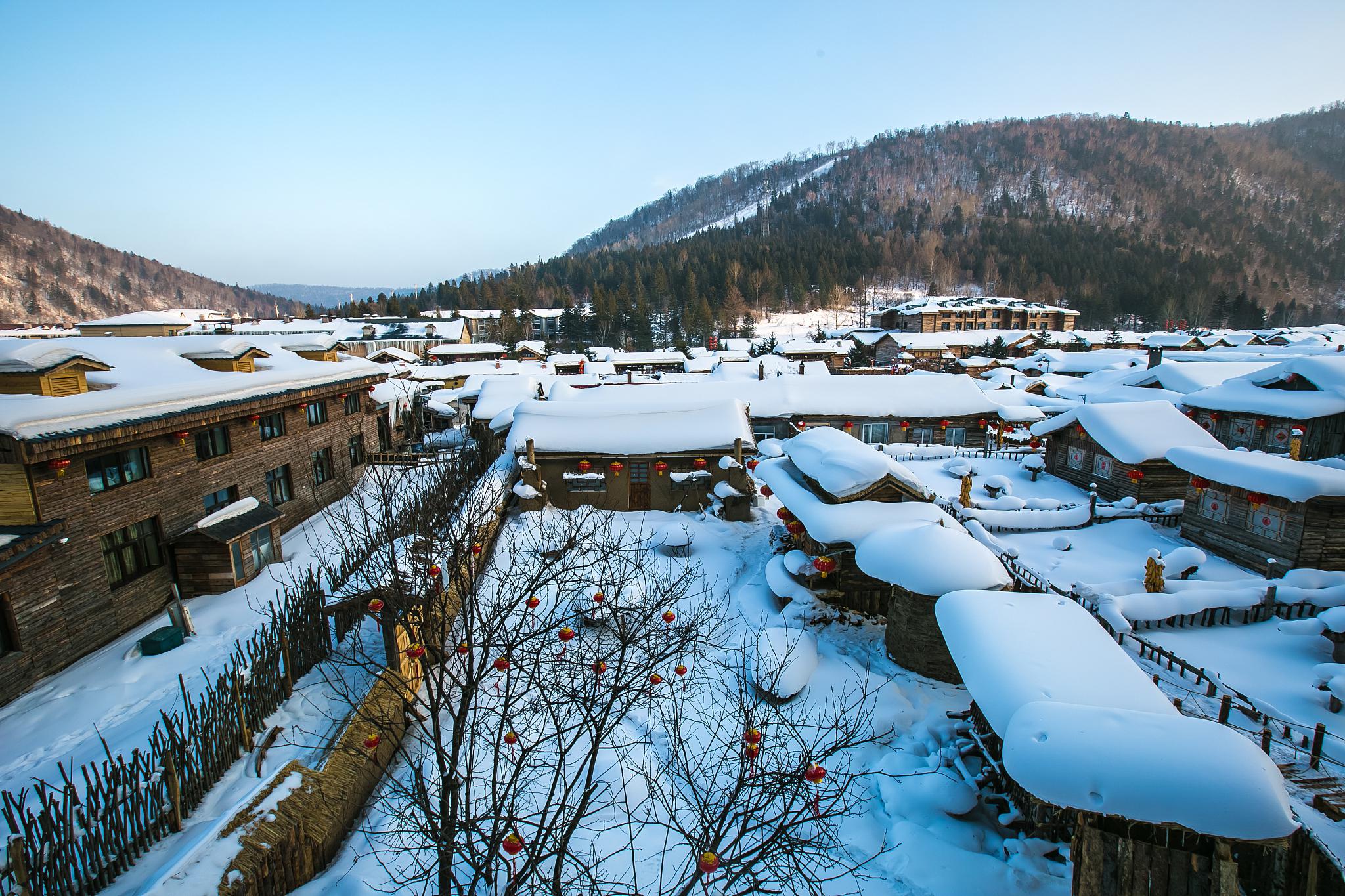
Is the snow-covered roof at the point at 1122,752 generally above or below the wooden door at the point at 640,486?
above

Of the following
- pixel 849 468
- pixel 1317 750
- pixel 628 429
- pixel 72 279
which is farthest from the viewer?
pixel 72 279

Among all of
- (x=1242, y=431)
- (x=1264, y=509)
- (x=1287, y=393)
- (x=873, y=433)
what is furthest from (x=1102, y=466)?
(x=873, y=433)

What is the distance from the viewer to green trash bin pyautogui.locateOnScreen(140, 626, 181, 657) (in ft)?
38.0

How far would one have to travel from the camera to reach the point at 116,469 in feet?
42.3

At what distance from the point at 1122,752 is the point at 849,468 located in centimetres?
927

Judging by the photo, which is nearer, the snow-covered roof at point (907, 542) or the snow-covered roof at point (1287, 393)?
the snow-covered roof at point (907, 542)

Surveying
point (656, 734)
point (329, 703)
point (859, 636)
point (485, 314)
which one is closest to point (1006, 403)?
point (859, 636)

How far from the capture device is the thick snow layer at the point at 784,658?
10.3 m

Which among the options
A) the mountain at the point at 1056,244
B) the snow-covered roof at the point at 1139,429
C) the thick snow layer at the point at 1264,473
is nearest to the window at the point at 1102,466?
the snow-covered roof at the point at 1139,429

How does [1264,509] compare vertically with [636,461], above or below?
below

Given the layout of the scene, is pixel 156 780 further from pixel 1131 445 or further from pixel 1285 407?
pixel 1285 407

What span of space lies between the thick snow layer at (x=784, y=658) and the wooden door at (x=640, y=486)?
9921mm

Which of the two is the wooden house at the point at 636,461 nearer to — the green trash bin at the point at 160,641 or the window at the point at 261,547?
the window at the point at 261,547

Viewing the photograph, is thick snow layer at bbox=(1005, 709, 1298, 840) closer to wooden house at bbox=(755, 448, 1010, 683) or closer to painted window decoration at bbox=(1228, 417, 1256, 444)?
wooden house at bbox=(755, 448, 1010, 683)
